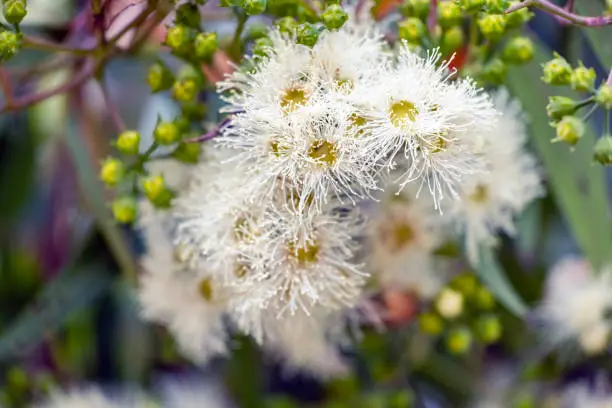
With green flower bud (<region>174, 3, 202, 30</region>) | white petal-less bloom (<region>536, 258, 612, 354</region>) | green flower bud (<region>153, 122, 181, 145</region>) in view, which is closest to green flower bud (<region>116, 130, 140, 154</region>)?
green flower bud (<region>153, 122, 181, 145</region>)

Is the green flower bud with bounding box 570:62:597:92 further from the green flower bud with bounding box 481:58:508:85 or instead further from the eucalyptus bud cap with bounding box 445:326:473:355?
the eucalyptus bud cap with bounding box 445:326:473:355

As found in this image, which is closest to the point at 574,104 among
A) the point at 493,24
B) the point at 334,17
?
the point at 493,24

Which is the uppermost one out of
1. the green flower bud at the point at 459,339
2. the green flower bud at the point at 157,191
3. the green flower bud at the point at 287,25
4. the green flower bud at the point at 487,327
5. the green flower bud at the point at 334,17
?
the green flower bud at the point at 334,17

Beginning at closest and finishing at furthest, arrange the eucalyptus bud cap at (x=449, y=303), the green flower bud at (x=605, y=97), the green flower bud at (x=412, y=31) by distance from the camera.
→ the green flower bud at (x=605, y=97)
the green flower bud at (x=412, y=31)
the eucalyptus bud cap at (x=449, y=303)

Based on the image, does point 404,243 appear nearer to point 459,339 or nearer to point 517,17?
point 459,339

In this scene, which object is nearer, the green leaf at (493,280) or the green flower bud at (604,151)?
the green flower bud at (604,151)

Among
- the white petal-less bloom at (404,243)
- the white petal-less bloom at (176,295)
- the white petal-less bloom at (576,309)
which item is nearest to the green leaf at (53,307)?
the white petal-less bloom at (176,295)

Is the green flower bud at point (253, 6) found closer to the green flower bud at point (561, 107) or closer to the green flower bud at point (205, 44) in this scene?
the green flower bud at point (205, 44)

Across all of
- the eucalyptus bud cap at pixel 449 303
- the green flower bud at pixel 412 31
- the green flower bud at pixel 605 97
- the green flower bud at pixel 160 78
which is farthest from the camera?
the eucalyptus bud cap at pixel 449 303

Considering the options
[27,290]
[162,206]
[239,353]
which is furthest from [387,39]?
[27,290]
